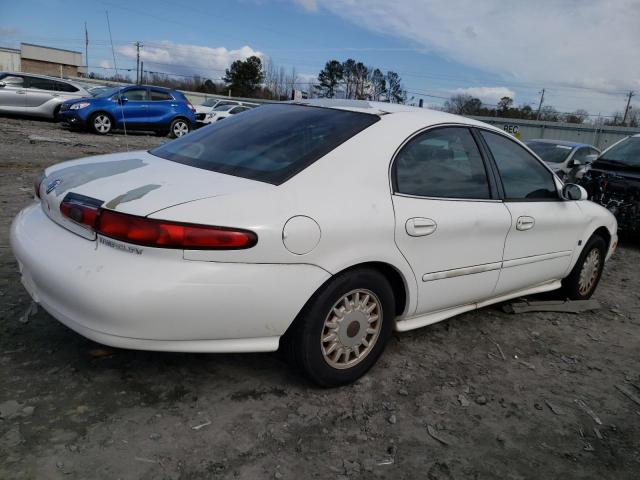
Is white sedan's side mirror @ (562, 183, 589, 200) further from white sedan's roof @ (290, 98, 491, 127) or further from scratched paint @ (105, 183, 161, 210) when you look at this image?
scratched paint @ (105, 183, 161, 210)

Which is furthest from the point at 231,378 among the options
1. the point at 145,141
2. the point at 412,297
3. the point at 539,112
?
the point at 539,112

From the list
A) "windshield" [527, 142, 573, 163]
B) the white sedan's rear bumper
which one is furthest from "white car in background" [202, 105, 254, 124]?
the white sedan's rear bumper

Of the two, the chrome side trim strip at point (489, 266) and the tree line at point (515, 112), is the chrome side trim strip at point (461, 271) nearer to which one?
the chrome side trim strip at point (489, 266)

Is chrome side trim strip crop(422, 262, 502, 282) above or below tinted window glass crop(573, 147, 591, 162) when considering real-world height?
below

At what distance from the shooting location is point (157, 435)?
2.30 metres

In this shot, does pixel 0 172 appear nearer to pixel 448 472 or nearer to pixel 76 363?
pixel 76 363

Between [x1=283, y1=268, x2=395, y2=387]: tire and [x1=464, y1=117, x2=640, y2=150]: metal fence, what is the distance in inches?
1179

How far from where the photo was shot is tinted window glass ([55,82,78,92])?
54.8 feet

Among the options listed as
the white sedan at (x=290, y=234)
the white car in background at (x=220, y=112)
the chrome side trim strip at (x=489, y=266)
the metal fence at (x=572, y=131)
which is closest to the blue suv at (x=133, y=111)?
the white car in background at (x=220, y=112)

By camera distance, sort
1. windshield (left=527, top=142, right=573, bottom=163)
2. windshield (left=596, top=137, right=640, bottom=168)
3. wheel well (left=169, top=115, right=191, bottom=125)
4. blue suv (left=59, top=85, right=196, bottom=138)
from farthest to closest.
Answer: wheel well (left=169, top=115, right=191, bottom=125) < blue suv (left=59, top=85, right=196, bottom=138) < windshield (left=527, top=142, right=573, bottom=163) < windshield (left=596, top=137, right=640, bottom=168)

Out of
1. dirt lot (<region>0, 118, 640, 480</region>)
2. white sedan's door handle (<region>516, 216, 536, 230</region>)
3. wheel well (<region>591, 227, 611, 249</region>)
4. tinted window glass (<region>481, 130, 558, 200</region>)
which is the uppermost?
tinted window glass (<region>481, 130, 558, 200</region>)

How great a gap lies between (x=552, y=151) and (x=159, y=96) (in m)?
11.6

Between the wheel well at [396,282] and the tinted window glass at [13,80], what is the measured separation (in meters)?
17.1

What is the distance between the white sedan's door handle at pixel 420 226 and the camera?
282 cm
